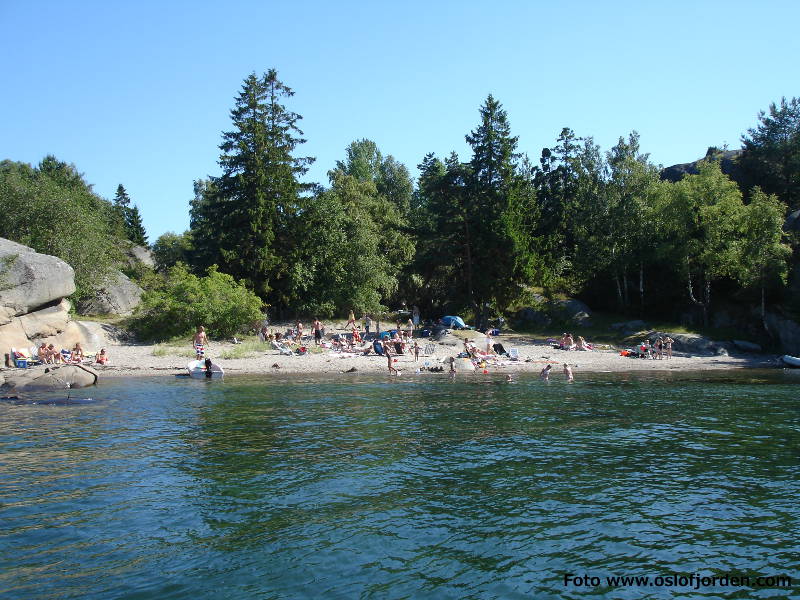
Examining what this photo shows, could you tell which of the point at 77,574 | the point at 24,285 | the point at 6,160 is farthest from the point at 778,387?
the point at 6,160

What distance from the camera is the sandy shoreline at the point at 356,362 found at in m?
32.5

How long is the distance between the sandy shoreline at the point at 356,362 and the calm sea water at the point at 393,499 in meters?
11.0

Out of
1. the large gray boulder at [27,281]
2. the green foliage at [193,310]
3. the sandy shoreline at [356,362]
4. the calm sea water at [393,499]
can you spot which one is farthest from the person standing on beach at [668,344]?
the large gray boulder at [27,281]

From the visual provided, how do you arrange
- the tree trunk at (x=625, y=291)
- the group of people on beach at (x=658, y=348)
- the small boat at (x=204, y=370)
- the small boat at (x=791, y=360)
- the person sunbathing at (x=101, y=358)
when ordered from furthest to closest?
the tree trunk at (x=625, y=291) → the group of people on beach at (x=658, y=348) → the small boat at (x=791, y=360) → the person sunbathing at (x=101, y=358) → the small boat at (x=204, y=370)

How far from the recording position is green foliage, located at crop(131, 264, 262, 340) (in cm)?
→ 3803

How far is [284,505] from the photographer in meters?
11.3

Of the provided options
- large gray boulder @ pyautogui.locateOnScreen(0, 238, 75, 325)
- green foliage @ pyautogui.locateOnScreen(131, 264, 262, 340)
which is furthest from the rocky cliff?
green foliage @ pyautogui.locateOnScreen(131, 264, 262, 340)

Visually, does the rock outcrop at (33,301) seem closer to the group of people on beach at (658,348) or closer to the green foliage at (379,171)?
the group of people on beach at (658,348)

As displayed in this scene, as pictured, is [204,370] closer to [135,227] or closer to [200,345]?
[200,345]

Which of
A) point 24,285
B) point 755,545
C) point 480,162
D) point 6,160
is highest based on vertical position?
point 6,160

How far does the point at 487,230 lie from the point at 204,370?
84.8 feet

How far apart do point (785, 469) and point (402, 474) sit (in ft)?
27.9

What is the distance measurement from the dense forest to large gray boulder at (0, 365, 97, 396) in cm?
1555

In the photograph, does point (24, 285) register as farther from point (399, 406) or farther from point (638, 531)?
point (638, 531)
